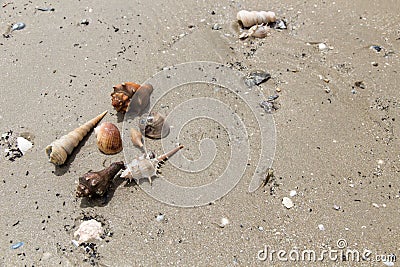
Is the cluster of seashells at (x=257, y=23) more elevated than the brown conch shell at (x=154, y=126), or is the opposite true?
the cluster of seashells at (x=257, y=23)

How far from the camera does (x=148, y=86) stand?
4227mm

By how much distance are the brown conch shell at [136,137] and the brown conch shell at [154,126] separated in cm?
6

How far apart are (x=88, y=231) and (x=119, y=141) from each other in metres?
0.97

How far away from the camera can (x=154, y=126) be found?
3.90m

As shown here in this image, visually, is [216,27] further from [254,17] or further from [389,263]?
[389,263]

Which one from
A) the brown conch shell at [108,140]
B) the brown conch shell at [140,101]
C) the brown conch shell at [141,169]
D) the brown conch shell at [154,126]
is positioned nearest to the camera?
the brown conch shell at [141,169]

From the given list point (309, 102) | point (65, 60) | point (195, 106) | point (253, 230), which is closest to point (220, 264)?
point (253, 230)

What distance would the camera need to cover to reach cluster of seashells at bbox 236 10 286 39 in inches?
194

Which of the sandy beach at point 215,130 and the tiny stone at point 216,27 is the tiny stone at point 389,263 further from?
the tiny stone at point 216,27

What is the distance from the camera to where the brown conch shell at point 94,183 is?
132 inches

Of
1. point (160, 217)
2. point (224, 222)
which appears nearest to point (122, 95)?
point (160, 217)

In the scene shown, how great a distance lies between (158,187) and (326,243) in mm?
1537

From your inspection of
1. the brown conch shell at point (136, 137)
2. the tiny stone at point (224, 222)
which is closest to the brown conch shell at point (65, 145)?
the brown conch shell at point (136, 137)

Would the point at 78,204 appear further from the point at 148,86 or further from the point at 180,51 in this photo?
the point at 180,51
